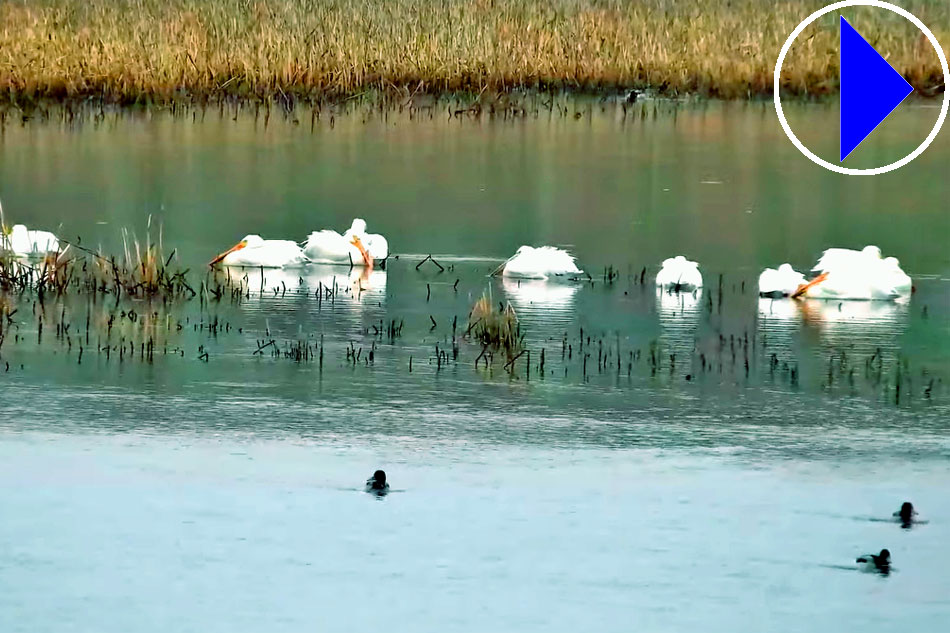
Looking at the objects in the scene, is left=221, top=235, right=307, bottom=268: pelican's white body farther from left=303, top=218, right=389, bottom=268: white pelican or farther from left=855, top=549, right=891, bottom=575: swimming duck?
left=855, top=549, right=891, bottom=575: swimming duck

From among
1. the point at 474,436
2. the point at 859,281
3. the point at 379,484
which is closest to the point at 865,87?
the point at 859,281

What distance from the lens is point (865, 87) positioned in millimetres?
27094

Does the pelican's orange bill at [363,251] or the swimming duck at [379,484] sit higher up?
the pelican's orange bill at [363,251]

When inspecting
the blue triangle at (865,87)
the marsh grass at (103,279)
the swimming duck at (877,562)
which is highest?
the blue triangle at (865,87)

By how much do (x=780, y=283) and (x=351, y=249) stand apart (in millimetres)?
2935

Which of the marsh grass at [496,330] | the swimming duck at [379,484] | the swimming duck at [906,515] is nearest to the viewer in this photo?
the swimming duck at [906,515]

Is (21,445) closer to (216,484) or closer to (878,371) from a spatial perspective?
(216,484)

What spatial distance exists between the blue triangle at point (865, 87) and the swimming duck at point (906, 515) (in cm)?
1695

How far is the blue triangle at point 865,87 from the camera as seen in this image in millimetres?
25578

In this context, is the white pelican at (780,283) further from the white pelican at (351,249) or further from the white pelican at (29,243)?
the white pelican at (29,243)

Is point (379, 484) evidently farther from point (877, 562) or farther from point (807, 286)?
point (807, 286)

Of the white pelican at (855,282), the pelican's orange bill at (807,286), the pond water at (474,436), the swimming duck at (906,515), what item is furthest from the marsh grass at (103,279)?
the swimming duck at (906,515)

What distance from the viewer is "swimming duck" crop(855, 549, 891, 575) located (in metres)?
7.00

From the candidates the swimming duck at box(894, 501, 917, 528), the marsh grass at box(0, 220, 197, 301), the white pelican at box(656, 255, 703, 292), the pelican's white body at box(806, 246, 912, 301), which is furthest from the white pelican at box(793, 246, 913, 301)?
the swimming duck at box(894, 501, 917, 528)
